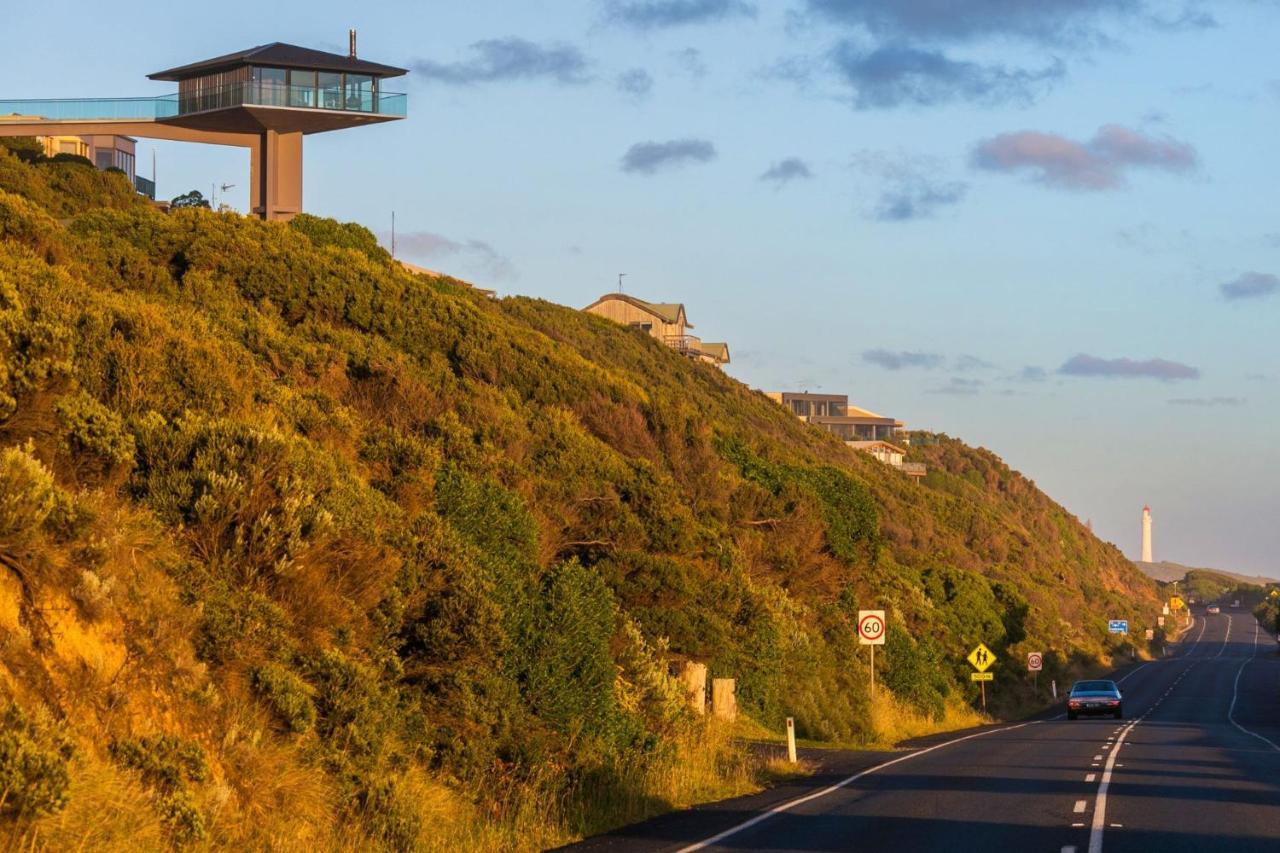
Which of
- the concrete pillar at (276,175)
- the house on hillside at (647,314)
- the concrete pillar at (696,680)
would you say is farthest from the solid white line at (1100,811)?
the house on hillside at (647,314)

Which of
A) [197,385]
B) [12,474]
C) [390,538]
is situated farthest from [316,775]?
[197,385]

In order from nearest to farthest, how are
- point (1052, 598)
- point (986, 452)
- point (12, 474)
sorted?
point (12, 474), point (1052, 598), point (986, 452)

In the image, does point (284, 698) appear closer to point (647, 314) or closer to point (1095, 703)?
point (1095, 703)

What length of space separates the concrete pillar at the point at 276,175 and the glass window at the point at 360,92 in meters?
2.24

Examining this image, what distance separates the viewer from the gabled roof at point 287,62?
50438mm

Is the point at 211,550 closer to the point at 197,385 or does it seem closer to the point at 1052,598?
the point at 197,385

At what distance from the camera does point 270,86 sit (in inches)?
1977

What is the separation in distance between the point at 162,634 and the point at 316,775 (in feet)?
5.86

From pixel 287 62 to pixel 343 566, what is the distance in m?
37.6

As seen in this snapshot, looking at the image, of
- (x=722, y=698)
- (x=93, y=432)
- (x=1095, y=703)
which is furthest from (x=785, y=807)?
(x=1095, y=703)

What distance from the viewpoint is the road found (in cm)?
1456

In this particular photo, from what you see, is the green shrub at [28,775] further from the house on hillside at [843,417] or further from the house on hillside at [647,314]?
Answer: the house on hillside at [843,417]

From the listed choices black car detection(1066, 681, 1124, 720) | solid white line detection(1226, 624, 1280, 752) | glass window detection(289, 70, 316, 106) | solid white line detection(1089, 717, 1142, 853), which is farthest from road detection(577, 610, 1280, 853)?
glass window detection(289, 70, 316, 106)

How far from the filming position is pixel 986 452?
166 meters
